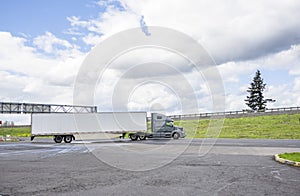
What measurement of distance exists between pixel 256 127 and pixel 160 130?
18787 millimetres

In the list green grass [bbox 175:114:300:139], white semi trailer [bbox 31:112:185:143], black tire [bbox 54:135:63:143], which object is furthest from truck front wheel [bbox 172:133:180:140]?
black tire [bbox 54:135:63:143]

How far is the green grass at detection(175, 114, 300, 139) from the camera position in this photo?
43656 mm

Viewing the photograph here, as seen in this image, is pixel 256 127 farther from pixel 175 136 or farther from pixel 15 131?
pixel 15 131

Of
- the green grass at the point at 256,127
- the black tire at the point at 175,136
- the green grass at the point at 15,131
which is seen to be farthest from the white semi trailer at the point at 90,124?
the green grass at the point at 15,131

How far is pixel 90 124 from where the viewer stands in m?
37.4

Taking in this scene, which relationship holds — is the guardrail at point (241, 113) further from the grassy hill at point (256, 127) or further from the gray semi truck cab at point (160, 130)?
the gray semi truck cab at point (160, 130)

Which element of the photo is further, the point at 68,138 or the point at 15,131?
the point at 15,131

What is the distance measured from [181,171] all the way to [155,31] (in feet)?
33.7

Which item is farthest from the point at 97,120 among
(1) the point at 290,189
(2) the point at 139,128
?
(1) the point at 290,189

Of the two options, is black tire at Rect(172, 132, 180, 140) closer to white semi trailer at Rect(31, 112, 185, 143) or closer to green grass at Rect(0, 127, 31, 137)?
white semi trailer at Rect(31, 112, 185, 143)

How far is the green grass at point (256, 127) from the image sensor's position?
43656 millimetres

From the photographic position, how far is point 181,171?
38.6ft

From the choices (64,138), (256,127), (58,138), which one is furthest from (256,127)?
(58,138)

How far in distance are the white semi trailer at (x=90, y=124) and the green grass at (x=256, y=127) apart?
11.7 m
